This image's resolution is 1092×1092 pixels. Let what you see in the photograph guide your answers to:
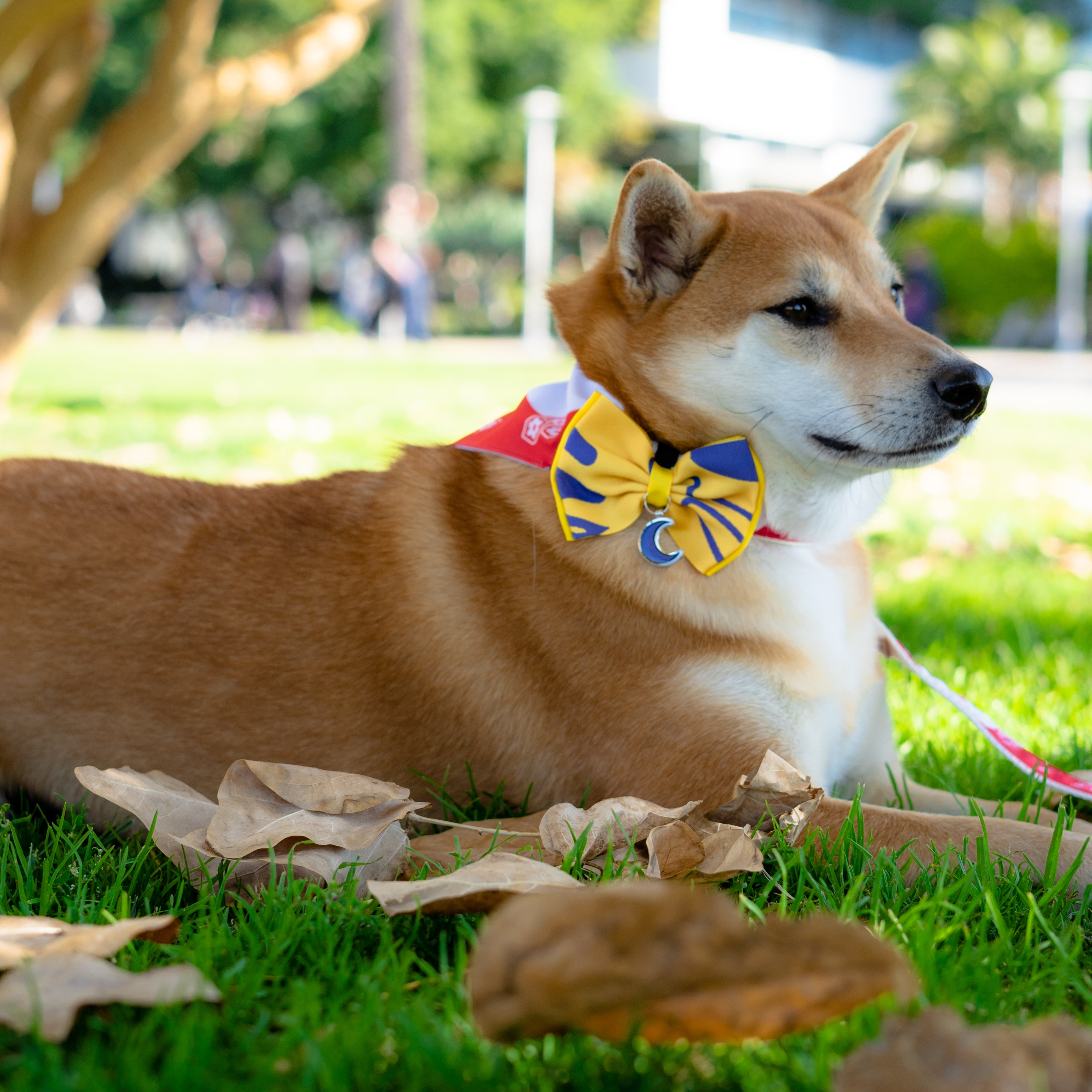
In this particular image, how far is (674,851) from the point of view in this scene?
2.06 metres

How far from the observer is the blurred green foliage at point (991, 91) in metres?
47.4

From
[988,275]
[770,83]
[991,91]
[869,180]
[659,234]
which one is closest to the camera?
[659,234]

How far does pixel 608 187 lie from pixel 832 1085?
4054cm

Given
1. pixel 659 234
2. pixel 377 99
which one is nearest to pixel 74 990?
pixel 659 234

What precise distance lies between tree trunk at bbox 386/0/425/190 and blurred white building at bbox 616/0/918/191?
15.4m

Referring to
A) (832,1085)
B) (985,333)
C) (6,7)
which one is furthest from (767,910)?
(985,333)

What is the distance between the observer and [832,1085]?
4.33 ft

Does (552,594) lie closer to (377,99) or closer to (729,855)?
(729,855)

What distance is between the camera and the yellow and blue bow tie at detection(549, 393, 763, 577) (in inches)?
97.1

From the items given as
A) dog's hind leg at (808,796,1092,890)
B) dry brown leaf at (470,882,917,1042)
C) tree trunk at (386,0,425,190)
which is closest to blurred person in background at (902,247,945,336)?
tree trunk at (386,0,425,190)

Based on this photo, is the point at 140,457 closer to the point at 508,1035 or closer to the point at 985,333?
the point at 508,1035

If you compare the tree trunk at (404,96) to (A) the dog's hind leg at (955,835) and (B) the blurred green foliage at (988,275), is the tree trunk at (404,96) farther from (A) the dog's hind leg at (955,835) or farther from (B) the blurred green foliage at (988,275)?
(A) the dog's hind leg at (955,835)

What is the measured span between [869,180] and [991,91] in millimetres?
51177

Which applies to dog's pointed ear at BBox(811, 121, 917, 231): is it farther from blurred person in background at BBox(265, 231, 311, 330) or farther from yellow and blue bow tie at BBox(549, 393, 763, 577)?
blurred person in background at BBox(265, 231, 311, 330)
